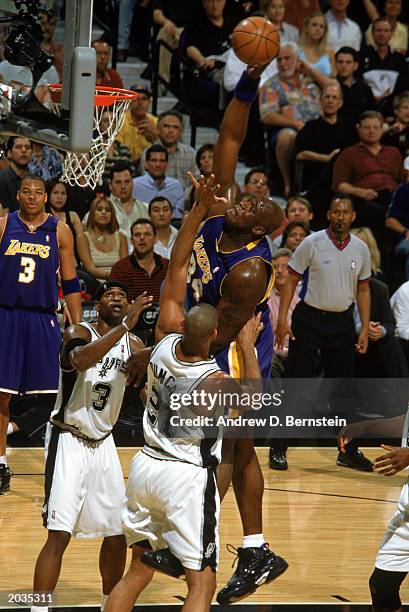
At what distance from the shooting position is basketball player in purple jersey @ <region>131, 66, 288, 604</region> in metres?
5.45

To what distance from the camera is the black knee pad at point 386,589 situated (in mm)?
4891

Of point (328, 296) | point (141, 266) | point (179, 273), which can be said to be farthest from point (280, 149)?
point (179, 273)

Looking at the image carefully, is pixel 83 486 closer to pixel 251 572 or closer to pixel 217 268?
pixel 251 572

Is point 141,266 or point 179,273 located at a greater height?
point 179,273

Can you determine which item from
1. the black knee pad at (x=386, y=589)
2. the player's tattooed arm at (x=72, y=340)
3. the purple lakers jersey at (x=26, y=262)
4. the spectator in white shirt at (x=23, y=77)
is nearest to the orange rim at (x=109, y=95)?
the spectator in white shirt at (x=23, y=77)

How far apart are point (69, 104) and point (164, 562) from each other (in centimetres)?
187

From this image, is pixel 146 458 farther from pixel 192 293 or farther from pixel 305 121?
pixel 305 121

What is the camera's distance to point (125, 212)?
10219 millimetres

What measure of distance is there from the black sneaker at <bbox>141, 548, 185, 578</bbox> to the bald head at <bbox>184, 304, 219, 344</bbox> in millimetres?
874

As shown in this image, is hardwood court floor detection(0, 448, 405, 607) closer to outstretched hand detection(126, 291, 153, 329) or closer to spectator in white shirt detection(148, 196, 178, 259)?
outstretched hand detection(126, 291, 153, 329)

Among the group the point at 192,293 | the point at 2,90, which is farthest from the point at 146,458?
the point at 2,90

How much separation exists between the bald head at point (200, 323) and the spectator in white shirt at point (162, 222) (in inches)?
203

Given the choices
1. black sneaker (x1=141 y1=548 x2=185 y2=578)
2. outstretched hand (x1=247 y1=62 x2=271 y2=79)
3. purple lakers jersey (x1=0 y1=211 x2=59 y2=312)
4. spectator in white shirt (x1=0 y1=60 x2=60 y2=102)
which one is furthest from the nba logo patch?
purple lakers jersey (x1=0 y1=211 x2=59 y2=312)

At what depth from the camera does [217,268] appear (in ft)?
18.5
